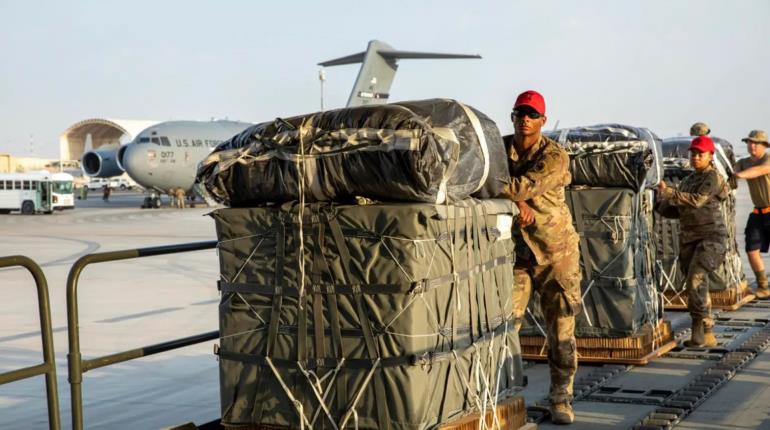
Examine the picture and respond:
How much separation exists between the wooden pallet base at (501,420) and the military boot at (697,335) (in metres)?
4.20

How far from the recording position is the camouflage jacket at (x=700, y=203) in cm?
910

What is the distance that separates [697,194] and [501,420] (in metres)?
4.79

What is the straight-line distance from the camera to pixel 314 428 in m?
4.62

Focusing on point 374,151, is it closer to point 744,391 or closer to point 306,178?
point 306,178

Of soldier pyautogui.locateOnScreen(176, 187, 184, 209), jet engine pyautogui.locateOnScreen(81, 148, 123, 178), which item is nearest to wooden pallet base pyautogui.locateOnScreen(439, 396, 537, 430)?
soldier pyautogui.locateOnScreen(176, 187, 184, 209)

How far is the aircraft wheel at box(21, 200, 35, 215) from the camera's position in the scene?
145ft

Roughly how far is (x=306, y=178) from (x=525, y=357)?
433cm

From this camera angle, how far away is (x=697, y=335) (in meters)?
9.13

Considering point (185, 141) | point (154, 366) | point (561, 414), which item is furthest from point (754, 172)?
point (185, 141)

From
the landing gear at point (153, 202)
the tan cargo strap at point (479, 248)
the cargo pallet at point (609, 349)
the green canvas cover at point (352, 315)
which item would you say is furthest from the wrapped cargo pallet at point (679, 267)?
the landing gear at point (153, 202)

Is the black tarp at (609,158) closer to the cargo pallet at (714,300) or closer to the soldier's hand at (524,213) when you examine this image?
the soldier's hand at (524,213)

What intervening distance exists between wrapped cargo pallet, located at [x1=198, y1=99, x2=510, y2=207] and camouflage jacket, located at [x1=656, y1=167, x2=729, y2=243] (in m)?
4.47

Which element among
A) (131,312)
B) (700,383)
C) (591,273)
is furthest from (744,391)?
(131,312)

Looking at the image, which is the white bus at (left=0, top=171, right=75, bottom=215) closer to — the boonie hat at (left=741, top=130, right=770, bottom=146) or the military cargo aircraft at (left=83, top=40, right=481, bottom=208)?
the military cargo aircraft at (left=83, top=40, right=481, bottom=208)
